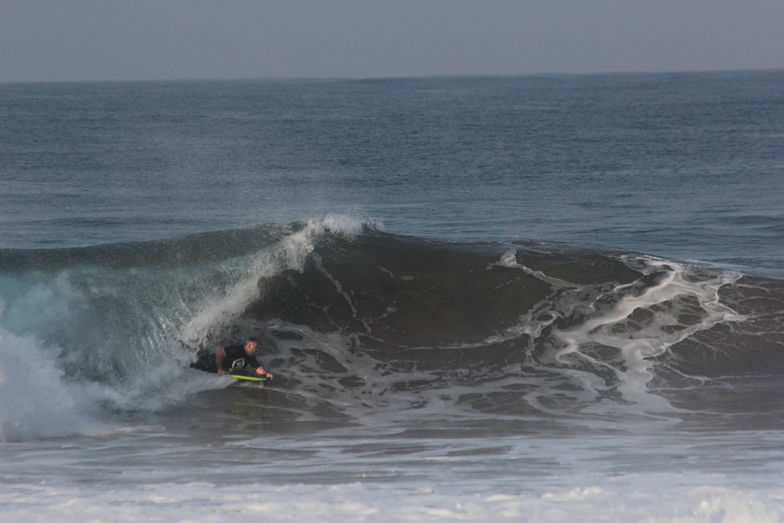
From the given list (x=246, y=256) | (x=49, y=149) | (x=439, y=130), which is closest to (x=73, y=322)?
(x=246, y=256)

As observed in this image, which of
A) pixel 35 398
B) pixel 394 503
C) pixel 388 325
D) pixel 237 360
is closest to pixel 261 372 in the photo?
pixel 237 360

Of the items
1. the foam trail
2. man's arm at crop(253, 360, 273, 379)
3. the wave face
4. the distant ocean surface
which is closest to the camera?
the distant ocean surface

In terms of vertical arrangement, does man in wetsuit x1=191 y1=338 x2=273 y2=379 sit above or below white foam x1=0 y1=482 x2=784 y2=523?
below

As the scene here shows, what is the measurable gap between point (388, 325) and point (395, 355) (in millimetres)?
779

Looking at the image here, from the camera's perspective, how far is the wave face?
9.02 m

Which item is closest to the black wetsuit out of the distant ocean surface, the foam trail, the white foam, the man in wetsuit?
the man in wetsuit

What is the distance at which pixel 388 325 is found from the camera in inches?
439

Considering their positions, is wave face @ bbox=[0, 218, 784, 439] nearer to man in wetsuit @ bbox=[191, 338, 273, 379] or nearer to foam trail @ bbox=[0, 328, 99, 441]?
foam trail @ bbox=[0, 328, 99, 441]

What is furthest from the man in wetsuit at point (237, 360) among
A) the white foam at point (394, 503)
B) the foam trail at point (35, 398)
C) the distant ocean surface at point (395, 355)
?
the white foam at point (394, 503)

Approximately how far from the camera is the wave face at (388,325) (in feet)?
29.6

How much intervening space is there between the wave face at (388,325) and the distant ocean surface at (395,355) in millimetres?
41

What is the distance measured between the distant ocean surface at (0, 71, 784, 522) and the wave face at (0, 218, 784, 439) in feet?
0.13

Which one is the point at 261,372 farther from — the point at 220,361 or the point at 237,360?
the point at 220,361

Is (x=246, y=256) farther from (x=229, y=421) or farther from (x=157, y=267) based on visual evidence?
(x=229, y=421)
